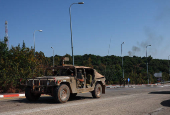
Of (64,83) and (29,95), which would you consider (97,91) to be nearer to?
(64,83)

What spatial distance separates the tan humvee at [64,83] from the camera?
11227 mm

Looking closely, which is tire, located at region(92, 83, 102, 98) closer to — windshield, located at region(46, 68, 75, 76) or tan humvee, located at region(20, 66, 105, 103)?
tan humvee, located at region(20, 66, 105, 103)

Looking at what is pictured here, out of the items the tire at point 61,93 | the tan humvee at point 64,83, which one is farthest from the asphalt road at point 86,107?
the tan humvee at point 64,83

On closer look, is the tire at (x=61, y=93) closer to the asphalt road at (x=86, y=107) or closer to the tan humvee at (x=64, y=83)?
the tan humvee at (x=64, y=83)

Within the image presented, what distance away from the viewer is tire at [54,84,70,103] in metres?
11.0

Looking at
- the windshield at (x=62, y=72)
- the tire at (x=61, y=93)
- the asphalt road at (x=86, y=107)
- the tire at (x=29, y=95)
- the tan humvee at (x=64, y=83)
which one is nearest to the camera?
the asphalt road at (x=86, y=107)

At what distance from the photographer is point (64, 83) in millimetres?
11891

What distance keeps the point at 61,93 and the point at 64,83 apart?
0.75 meters

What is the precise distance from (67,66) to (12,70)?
10.7 m

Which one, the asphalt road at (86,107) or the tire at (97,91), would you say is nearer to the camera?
the asphalt road at (86,107)

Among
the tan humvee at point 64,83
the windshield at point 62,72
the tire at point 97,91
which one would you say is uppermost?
the windshield at point 62,72

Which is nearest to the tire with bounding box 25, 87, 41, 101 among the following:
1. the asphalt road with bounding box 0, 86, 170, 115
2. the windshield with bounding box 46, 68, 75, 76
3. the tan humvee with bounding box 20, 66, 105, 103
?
the tan humvee with bounding box 20, 66, 105, 103

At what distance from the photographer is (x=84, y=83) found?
43.3 feet

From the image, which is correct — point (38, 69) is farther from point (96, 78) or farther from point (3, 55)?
point (96, 78)
